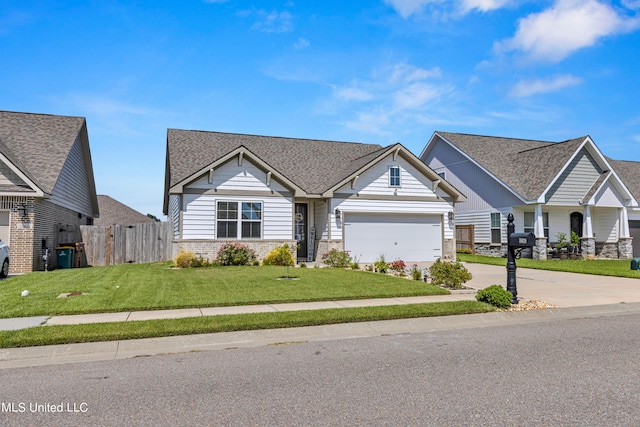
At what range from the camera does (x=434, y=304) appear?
1049cm

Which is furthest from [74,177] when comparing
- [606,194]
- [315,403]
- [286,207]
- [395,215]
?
[606,194]

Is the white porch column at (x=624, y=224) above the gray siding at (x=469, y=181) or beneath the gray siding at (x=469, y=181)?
beneath

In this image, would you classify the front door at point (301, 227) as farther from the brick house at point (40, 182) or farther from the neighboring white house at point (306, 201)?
the brick house at point (40, 182)

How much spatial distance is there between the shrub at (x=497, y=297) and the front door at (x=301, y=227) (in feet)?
44.3

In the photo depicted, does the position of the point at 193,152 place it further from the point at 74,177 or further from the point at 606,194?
the point at 606,194

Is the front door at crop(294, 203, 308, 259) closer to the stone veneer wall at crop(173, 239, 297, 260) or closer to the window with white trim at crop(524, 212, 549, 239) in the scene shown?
the stone veneer wall at crop(173, 239, 297, 260)

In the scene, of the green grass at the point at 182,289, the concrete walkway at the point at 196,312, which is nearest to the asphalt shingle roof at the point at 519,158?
the green grass at the point at 182,289

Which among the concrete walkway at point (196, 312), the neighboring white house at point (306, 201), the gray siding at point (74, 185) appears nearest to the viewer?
the concrete walkway at point (196, 312)

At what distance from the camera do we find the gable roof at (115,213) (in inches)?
1689

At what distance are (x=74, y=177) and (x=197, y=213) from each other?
29.8ft

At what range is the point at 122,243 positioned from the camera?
2205 cm

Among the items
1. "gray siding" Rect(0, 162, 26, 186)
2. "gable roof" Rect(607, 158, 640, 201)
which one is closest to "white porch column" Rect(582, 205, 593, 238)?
"gable roof" Rect(607, 158, 640, 201)

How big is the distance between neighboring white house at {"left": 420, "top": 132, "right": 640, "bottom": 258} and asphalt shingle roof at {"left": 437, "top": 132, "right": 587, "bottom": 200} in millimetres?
52

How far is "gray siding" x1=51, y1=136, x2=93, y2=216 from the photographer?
21156 millimetres
